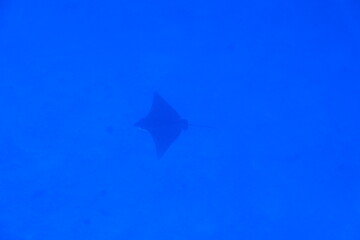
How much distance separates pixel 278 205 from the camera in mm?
6336

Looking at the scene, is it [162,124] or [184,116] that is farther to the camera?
[184,116]

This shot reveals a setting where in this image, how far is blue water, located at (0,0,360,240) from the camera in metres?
6.16

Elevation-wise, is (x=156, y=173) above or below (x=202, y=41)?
below

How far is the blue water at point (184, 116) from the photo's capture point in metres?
6.16

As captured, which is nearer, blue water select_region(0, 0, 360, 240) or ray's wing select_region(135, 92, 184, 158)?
ray's wing select_region(135, 92, 184, 158)

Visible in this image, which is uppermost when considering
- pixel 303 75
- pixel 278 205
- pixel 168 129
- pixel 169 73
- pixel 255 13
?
pixel 255 13

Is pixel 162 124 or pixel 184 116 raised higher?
pixel 184 116

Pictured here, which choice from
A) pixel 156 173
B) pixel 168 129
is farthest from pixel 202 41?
pixel 156 173

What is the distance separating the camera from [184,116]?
6.41 m

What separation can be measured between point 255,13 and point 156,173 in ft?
10.1

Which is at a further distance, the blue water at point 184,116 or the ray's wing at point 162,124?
the blue water at point 184,116

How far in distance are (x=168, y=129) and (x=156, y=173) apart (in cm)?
78

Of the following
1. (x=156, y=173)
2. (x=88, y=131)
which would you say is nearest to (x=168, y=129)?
(x=156, y=173)

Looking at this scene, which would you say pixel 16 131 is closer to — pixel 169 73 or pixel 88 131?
pixel 88 131
